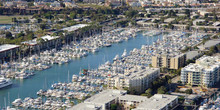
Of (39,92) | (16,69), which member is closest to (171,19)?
(16,69)

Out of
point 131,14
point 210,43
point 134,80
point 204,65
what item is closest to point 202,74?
point 204,65

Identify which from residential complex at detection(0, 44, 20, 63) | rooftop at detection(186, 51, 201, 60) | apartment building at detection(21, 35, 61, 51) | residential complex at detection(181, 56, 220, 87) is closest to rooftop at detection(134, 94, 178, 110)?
residential complex at detection(181, 56, 220, 87)

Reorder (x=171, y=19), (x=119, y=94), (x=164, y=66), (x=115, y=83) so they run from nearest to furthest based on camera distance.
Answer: (x=119, y=94) → (x=115, y=83) → (x=164, y=66) → (x=171, y=19)

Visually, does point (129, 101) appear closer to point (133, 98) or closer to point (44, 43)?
Result: point (133, 98)

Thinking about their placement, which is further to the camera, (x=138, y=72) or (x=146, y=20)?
(x=146, y=20)

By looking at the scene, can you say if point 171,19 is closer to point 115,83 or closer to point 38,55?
point 38,55

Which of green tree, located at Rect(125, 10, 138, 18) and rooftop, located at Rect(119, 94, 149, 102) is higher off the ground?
green tree, located at Rect(125, 10, 138, 18)

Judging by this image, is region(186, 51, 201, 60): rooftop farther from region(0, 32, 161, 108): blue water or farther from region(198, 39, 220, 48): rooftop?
region(0, 32, 161, 108): blue water
